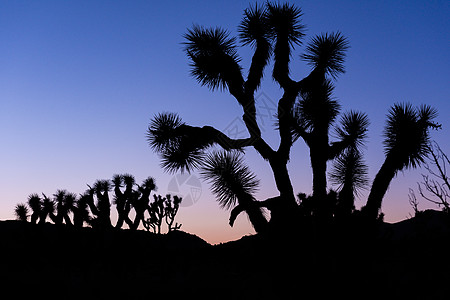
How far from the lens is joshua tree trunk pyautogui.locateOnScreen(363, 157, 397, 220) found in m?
6.77

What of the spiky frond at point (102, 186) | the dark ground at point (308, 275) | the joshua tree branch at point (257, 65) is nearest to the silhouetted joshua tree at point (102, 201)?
the spiky frond at point (102, 186)

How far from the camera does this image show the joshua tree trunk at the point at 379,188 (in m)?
6.77

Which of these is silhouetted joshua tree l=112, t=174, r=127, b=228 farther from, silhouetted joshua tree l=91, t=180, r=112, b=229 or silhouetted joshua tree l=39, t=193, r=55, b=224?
silhouetted joshua tree l=39, t=193, r=55, b=224

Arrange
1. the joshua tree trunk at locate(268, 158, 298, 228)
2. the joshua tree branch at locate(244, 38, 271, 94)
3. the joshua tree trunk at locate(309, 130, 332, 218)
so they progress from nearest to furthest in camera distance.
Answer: the joshua tree trunk at locate(268, 158, 298, 228) → the joshua tree trunk at locate(309, 130, 332, 218) → the joshua tree branch at locate(244, 38, 271, 94)

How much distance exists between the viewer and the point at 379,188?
6758 mm

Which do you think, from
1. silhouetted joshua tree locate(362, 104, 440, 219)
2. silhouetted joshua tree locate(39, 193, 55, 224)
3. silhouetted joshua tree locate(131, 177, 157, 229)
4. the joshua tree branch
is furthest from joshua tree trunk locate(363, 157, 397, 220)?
silhouetted joshua tree locate(39, 193, 55, 224)

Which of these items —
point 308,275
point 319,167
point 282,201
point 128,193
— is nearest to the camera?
point 308,275

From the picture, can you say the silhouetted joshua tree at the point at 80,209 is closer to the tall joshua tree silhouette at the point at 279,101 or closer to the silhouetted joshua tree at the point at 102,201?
the silhouetted joshua tree at the point at 102,201

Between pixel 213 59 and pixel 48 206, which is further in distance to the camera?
pixel 48 206

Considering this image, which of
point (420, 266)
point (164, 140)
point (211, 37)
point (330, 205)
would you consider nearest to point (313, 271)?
point (330, 205)

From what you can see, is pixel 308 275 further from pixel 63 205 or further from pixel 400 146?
pixel 63 205

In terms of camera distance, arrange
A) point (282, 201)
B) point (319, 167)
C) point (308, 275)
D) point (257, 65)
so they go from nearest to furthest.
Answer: point (308, 275) < point (282, 201) < point (319, 167) < point (257, 65)

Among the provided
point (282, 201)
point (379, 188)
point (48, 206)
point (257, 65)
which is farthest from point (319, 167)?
point (48, 206)

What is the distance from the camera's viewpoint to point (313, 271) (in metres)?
5.91
